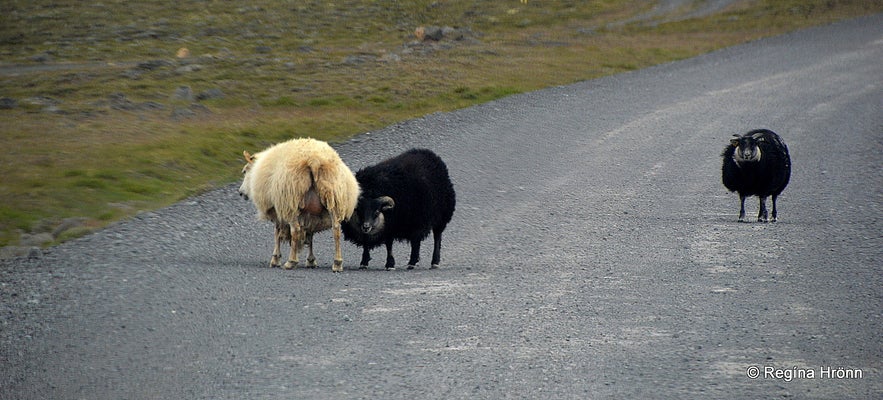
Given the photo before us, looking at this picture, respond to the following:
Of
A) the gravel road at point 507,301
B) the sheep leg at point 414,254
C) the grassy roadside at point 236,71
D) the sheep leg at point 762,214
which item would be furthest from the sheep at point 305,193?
the sheep leg at point 762,214

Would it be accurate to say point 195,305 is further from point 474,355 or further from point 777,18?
point 777,18

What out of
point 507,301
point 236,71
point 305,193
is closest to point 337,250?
point 305,193

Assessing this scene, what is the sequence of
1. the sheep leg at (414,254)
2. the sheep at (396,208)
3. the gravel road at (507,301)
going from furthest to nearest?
the sheep leg at (414,254) < the sheep at (396,208) < the gravel road at (507,301)

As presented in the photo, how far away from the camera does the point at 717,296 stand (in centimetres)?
988

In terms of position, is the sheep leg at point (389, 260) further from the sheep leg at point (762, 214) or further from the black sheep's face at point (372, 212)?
the sheep leg at point (762, 214)

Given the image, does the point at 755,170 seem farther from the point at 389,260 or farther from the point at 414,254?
the point at 389,260

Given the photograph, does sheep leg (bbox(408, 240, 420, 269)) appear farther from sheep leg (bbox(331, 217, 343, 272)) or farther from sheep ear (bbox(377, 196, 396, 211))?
sheep leg (bbox(331, 217, 343, 272))

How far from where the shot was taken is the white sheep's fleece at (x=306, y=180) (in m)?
11.1

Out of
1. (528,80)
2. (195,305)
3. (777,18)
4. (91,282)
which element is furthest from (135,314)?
(777,18)

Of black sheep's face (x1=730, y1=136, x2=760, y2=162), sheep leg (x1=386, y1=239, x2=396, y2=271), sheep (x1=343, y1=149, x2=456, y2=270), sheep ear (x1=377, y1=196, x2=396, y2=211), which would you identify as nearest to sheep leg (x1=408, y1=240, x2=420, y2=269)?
sheep (x1=343, y1=149, x2=456, y2=270)

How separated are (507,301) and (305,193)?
9.07 ft

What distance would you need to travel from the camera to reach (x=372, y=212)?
1145 cm

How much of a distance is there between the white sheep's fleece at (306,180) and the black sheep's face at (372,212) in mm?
126

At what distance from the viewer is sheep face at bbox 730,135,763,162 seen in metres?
14.9
